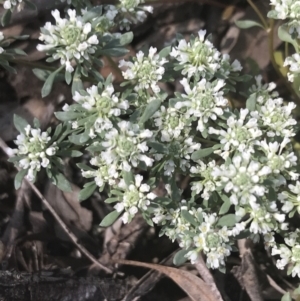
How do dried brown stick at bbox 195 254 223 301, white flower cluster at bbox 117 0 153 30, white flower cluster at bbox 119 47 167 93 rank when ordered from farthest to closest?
1. dried brown stick at bbox 195 254 223 301
2. white flower cluster at bbox 117 0 153 30
3. white flower cluster at bbox 119 47 167 93

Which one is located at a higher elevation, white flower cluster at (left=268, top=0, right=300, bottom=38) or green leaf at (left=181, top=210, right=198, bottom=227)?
white flower cluster at (left=268, top=0, right=300, bottom=38)

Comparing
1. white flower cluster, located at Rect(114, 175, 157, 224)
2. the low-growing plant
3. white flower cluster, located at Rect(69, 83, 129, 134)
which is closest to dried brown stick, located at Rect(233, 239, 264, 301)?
the low-growing plant

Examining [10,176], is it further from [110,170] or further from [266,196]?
[266,196]

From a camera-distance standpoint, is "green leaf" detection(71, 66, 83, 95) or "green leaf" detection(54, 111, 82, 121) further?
"green leaf" detection(71, 66, 83, 95)

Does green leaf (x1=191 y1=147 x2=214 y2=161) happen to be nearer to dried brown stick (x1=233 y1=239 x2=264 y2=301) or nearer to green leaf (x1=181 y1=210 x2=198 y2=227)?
green leaf (x1=181 y1=210 x2=198 y2=227)

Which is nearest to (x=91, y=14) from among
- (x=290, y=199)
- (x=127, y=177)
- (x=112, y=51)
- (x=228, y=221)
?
(x=112, y=51)

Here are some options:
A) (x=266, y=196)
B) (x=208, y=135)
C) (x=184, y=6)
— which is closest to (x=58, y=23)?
(x=208, y=135)

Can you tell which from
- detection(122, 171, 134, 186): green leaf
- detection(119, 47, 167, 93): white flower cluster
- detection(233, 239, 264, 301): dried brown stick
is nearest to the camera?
detection(122, 171, 134, 186): green leaf

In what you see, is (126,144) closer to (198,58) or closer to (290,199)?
(198,58)
